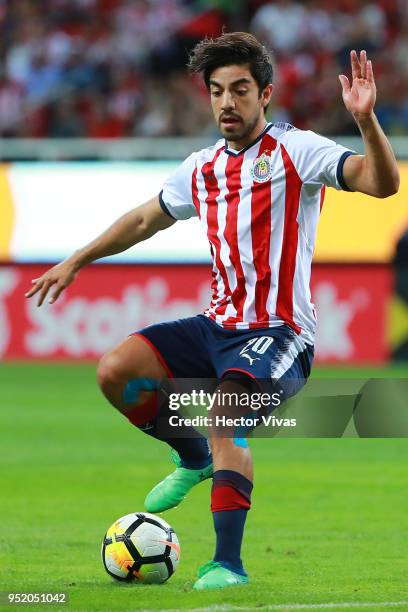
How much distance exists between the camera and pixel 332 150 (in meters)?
5.39

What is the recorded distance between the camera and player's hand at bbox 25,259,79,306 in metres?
5.98

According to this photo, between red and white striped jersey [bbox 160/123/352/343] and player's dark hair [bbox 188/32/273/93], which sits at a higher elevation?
player's dark hair [bbox 188/32/273/93]

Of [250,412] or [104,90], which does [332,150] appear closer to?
[250,412]

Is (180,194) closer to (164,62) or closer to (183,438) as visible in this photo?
(183,438)

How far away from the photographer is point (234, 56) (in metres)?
5.54

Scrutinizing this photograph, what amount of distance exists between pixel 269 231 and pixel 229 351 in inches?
20.4

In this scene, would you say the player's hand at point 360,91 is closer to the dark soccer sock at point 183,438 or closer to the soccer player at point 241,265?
the soccer player at point 241,265

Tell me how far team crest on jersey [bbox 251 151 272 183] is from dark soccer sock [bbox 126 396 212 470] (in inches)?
44.0

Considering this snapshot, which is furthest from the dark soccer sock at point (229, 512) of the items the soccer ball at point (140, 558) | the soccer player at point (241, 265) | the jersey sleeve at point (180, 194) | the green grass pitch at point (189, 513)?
the jersey sleeve at point (180, 194)

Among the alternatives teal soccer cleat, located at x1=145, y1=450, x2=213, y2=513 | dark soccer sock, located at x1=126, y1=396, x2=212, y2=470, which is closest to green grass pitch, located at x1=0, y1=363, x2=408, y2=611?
teal soccer cleat, located at x1=145, y1=450, x2=213, y2=513

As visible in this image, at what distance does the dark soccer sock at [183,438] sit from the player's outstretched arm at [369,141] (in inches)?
57.6

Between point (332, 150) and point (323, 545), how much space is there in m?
2.08

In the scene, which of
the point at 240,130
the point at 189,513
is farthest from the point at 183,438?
the point at 189,513

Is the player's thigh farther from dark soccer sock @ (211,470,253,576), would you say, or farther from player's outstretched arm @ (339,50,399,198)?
player's outstretched arm @ (339,50,399,198)
